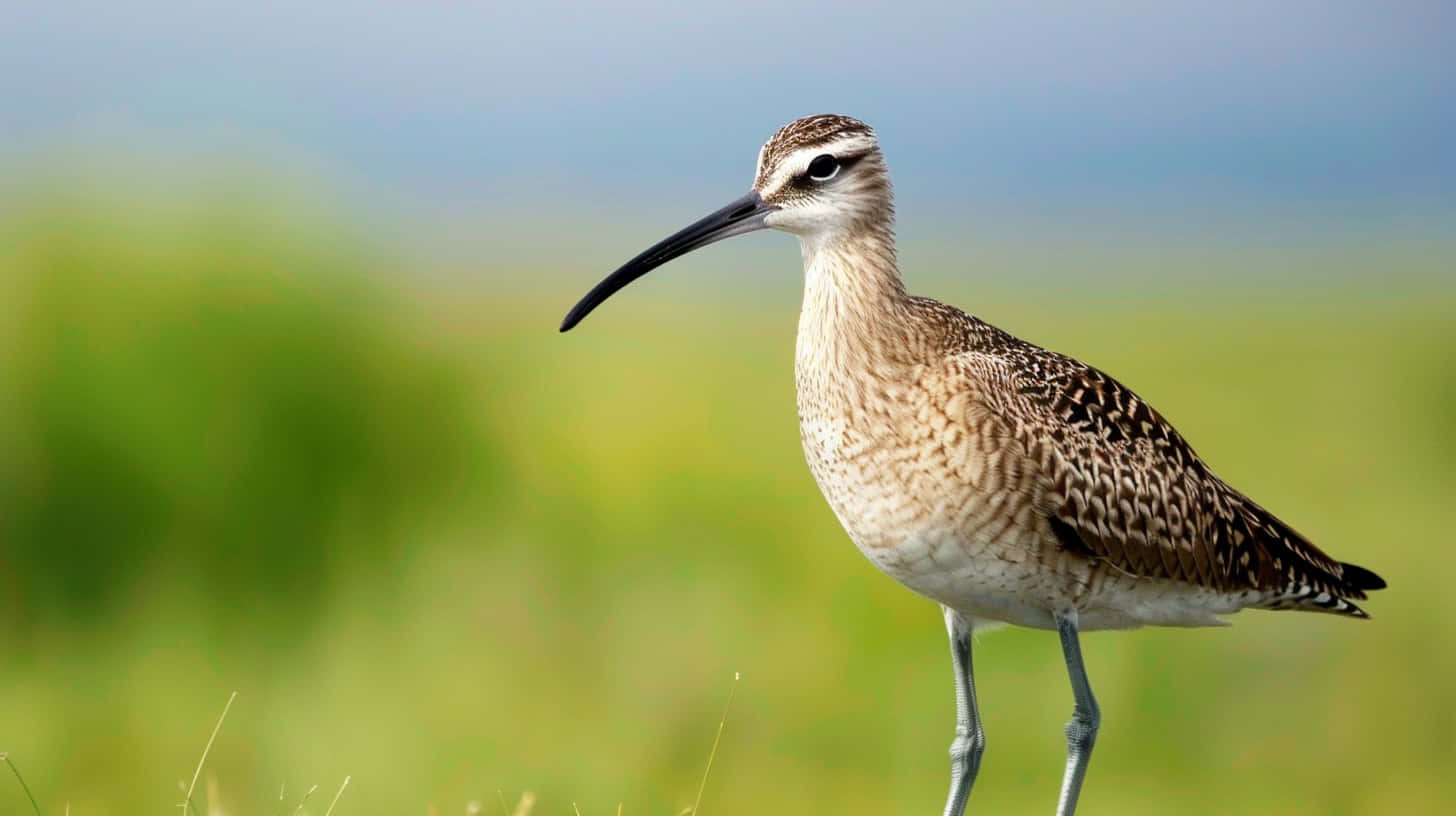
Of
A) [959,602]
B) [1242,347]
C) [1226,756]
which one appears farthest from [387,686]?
[1242,347]

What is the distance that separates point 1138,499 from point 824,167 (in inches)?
71.5

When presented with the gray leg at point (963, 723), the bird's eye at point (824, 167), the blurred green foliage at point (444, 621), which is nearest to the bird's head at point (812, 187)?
the bird's eye at point (824, 167)

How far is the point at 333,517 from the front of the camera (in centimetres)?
1595

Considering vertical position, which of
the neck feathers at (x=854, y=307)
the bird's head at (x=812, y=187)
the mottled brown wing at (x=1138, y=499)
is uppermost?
the bird's head at (x=812, y=187)

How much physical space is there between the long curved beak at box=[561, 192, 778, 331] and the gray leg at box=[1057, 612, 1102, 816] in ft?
6.48

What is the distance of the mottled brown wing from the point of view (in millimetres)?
6562

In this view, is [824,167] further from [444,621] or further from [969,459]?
[444,621]

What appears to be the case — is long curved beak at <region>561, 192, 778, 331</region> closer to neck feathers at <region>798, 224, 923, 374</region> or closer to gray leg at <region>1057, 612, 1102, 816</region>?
neck feathers at <region>798, 224, 923, 374</region>

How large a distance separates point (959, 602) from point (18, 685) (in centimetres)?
1082

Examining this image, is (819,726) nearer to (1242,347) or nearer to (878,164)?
(878,164)

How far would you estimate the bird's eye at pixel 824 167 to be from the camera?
6613 mm

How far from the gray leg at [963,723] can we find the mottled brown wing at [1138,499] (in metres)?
0.77

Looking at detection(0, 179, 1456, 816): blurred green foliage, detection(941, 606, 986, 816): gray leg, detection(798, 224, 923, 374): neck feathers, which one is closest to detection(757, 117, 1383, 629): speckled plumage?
detection(798, 224, 923, 374): neck feathers

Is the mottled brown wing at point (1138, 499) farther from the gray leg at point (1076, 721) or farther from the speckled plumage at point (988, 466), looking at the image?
the gray leg at point (1076, 721)
